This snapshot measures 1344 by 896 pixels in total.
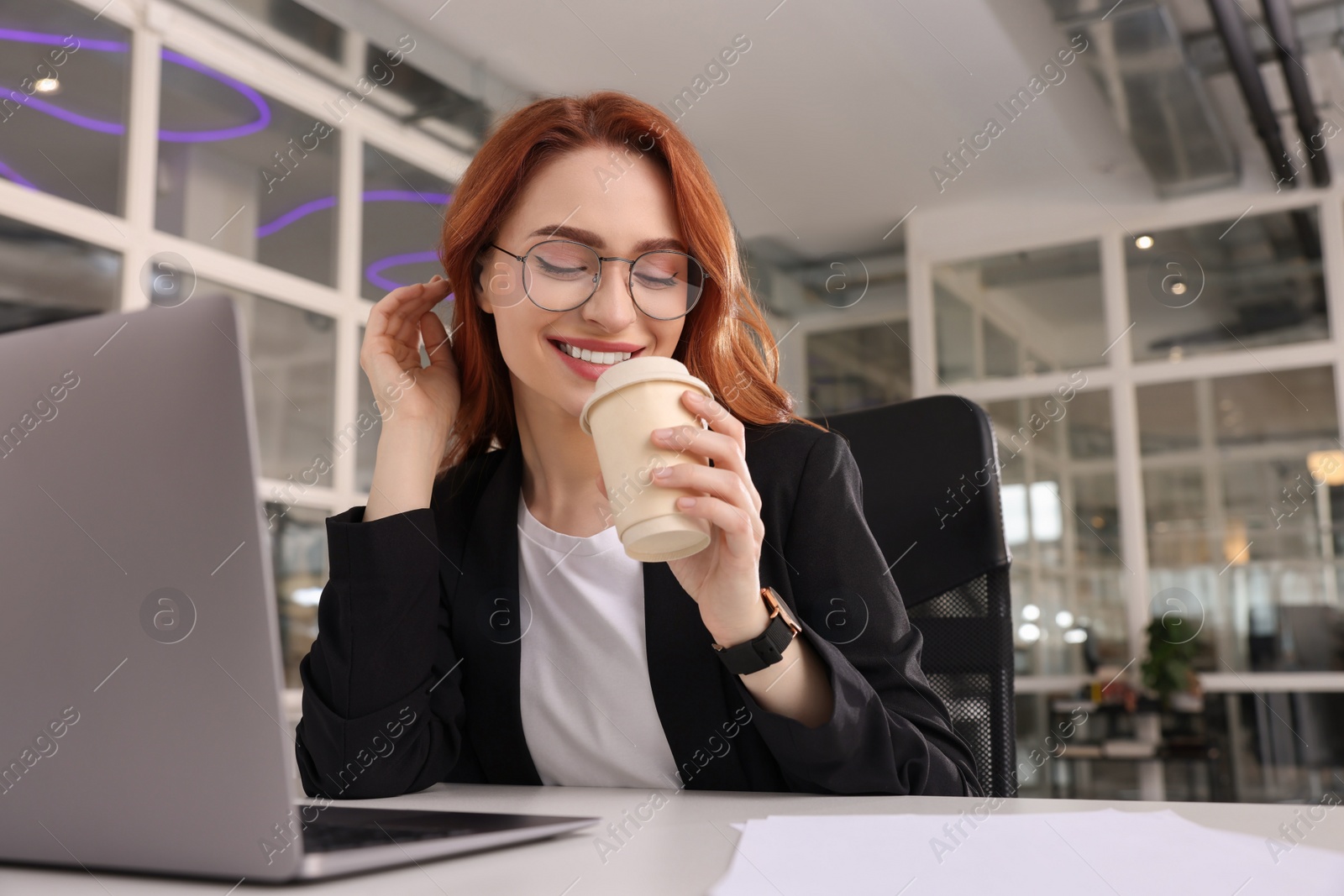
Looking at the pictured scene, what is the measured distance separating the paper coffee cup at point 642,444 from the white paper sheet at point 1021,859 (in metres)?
0.24

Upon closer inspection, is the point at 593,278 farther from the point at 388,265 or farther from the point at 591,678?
the point at 388,265

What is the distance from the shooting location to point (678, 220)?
138cm

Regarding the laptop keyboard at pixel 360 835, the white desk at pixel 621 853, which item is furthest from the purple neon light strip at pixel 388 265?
the laptop keyboard at pixel 360 835

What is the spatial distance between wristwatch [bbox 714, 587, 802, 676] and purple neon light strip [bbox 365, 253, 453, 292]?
3886mm

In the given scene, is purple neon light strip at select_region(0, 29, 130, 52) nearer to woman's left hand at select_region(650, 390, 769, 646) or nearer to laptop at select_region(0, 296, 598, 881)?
woman's left hand at select_region(650, 390, 769, 646)

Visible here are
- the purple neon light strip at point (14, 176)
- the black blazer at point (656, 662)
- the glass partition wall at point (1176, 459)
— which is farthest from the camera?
the glass partition wall at point (1176, 459)

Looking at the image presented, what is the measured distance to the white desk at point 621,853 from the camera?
0.52 metres

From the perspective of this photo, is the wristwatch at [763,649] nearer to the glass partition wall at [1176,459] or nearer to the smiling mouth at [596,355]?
the smiling mouth at [596,355]

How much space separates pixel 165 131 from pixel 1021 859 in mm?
4074

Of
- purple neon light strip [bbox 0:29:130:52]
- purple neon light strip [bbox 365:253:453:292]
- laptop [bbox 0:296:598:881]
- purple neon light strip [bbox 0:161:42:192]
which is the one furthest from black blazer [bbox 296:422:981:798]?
purple neon light strip [bbox 365:253:453:292]

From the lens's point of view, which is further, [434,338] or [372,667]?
[434,338]

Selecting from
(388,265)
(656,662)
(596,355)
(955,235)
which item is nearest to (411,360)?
(596,355)

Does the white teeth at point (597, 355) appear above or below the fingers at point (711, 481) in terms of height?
above

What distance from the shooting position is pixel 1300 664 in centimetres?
581
